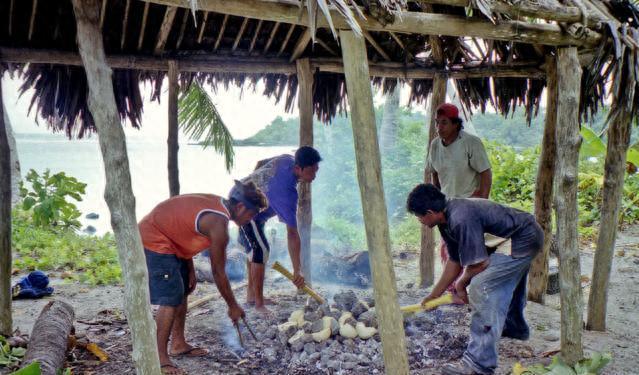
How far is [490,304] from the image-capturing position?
3.70 metres

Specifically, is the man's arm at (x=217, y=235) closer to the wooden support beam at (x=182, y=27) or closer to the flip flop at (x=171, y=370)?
the flip flop at (x=171, y=370)

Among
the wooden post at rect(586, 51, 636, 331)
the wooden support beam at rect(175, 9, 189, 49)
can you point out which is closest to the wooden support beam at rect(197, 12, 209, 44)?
→ the wooden support beam at rect(175, 9, 189, 49)

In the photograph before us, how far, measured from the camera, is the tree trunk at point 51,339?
11.0 feet

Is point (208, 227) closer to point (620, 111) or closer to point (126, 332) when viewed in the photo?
point (126, 332)

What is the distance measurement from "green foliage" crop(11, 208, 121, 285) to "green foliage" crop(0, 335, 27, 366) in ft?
8.86

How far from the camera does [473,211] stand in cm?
355

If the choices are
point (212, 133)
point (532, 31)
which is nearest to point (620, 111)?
point (532, 31)

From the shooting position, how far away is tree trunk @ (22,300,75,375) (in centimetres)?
337

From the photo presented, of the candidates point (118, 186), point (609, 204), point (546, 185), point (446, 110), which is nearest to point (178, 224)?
point (118, 186)

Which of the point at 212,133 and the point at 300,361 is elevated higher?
the point at 212,133

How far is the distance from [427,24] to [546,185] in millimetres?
2925

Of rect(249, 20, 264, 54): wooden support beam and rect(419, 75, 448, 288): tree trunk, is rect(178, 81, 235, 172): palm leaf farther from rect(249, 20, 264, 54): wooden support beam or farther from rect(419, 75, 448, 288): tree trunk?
rect(419, 75, 448, 288): tree trunk

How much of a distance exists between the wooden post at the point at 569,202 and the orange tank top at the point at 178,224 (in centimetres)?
251

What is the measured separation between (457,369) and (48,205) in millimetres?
6855
